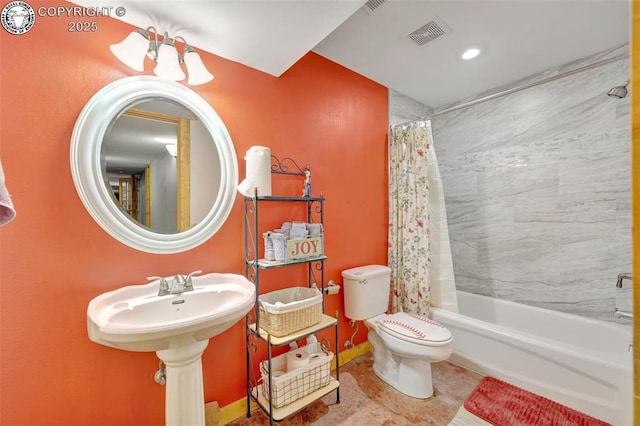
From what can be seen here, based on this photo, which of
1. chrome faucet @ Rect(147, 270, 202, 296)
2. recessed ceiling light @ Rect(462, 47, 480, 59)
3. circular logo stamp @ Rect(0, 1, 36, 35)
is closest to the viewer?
circular logo stamp @ Rect(0, 1, 36, 35)

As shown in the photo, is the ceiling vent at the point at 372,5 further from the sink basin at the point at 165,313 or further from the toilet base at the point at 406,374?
the toilet base at the point at 406,374

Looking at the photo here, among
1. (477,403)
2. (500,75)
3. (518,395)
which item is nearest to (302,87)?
(500,75)

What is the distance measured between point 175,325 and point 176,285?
0.40 metres

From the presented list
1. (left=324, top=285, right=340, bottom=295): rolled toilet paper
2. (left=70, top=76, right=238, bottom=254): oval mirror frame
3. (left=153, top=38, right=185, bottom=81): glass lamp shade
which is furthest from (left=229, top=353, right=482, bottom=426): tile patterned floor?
(left=153, top=38, right=185, bottom=81): glass lamp shade

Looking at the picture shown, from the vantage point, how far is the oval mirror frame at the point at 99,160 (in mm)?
1188

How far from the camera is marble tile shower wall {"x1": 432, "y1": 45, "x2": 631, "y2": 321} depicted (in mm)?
1936

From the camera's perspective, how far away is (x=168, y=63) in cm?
128

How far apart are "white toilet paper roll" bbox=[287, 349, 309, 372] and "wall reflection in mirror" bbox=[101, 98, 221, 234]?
1.02 m

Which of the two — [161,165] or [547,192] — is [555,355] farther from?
[161,165]

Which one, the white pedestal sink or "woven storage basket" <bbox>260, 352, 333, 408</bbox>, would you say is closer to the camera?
the white pedestal sink

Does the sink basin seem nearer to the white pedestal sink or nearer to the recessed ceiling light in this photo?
the white pedestal sink

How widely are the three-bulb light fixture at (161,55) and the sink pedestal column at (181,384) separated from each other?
4.28ft

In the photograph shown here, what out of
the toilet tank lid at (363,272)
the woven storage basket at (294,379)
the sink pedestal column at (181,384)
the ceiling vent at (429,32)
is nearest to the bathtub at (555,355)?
the toilet tank lid at (363,272)

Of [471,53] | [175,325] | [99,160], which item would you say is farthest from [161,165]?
[471,53]
